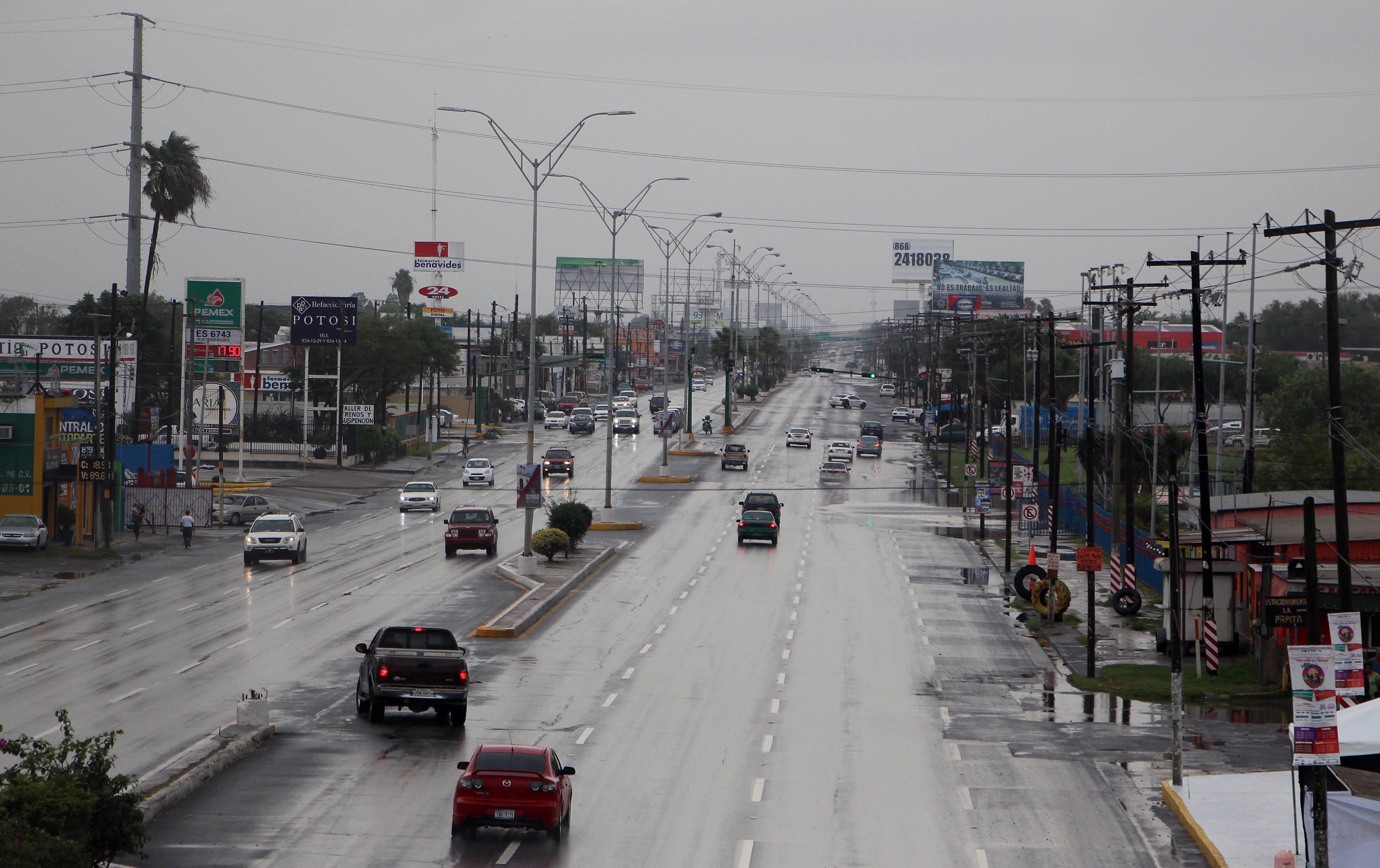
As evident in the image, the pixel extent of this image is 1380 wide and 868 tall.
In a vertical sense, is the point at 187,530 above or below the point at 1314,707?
below

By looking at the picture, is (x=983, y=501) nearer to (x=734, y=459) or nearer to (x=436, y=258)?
(x=734, y=459)

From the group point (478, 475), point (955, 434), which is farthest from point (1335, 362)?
point (955, 434)

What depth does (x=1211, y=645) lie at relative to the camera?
31.5m

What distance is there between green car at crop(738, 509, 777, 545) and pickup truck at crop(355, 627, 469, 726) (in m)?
33.2

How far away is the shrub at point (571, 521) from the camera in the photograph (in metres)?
51.8

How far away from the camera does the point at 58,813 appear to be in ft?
45.2

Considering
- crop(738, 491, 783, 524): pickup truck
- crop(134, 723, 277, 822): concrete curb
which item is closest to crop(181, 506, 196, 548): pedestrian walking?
crop(738, 491, 783, 524): pickup truck

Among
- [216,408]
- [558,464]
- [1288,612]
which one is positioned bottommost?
[1288,612]

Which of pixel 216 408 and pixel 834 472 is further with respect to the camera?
pixel 834 472

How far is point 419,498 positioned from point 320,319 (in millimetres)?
24780

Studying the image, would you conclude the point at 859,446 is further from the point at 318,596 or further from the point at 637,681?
the point at 637,681

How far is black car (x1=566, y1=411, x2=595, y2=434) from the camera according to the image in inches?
4523

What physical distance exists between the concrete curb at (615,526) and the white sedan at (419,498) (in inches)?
485

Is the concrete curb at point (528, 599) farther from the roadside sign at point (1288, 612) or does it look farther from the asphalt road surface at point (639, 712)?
the roadside sign at point (1288, 612)
